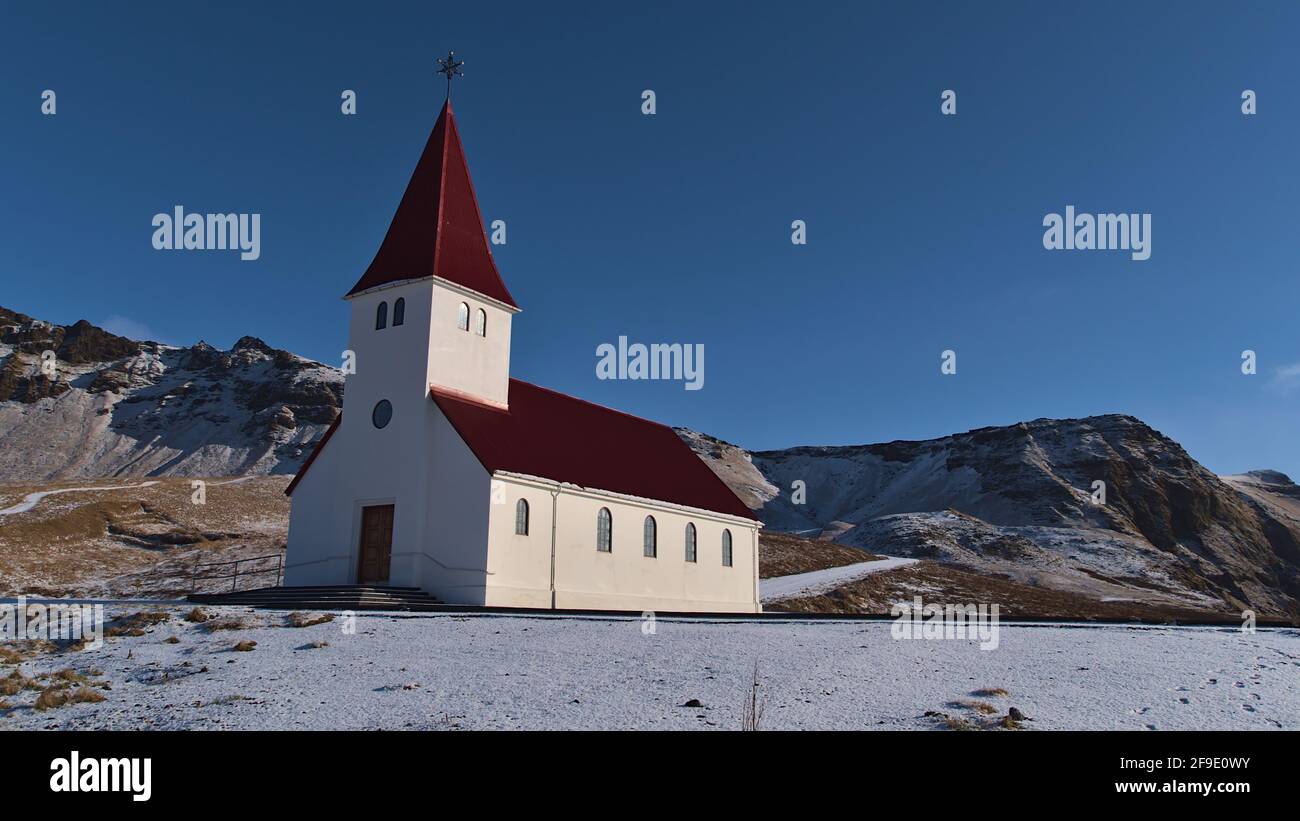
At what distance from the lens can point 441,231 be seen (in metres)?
29.6

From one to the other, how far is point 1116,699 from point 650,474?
24.4m

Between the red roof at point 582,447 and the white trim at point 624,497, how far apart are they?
17cm

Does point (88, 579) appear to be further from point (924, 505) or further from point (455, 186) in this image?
point (924, 505)

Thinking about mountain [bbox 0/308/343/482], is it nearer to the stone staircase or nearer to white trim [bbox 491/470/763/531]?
white trim [bbox 491/470/763/531]

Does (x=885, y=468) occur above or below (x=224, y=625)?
above

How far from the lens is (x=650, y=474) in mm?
34125

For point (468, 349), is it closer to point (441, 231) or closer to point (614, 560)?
point (441, 231)

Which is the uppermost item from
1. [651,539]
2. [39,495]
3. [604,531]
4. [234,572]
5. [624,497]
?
[39,495]

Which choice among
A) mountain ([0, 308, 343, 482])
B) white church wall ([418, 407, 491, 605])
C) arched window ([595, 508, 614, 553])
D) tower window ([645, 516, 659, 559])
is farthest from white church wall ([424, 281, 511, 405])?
mountain ([0, 308, 343, 482])

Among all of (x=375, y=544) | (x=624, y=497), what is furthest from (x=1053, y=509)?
(x=375, y=544)

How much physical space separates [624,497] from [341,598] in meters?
9.68

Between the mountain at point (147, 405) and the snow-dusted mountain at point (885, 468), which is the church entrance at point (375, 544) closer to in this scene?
the snow-dusted mountain at point (885, 468)

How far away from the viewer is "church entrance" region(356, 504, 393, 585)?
2732cm

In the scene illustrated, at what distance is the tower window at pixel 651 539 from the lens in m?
31.4
